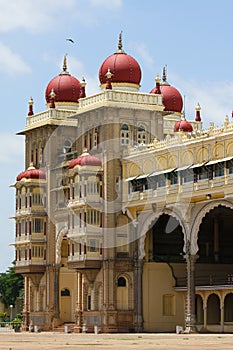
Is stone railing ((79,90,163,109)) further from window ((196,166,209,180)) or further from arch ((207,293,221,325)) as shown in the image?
arch ((207,293,221,325))

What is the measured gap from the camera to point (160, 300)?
69000 millimetres

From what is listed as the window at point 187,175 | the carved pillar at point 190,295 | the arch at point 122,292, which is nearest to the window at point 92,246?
the arch at point 122,292

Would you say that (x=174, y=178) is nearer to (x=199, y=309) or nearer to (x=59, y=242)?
(x=199, y=309)

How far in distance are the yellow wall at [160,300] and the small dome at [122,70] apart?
12082 mm

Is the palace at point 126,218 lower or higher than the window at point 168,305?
higher

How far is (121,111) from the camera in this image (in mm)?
69188

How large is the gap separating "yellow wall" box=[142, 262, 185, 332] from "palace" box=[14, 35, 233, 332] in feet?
0.21

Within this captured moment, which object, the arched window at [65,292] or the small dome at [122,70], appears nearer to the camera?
the small dome at [122,70]

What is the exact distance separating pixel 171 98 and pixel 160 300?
16476mm

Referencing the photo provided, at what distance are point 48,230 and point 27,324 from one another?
24.1 feet

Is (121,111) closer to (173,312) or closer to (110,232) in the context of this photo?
(110,232)

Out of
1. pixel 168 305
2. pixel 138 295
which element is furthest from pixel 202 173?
pixel 168 305

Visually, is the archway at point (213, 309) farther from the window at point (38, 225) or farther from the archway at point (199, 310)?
the window at point (38, 225)

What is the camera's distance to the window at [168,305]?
227 ft
